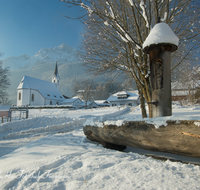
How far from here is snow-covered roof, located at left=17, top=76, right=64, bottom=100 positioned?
1652 inches

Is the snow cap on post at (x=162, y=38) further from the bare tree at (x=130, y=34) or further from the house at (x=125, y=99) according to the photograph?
the house at (x=125, y=99)

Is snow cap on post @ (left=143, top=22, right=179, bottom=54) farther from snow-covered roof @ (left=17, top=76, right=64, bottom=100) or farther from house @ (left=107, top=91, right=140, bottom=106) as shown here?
snow-covered roof @ (left=17, top=76, right=64, bottom=100)

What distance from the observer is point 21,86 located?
1635 inches

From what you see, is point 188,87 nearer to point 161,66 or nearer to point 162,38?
point 161,66

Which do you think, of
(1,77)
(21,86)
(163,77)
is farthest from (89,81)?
(163,77)

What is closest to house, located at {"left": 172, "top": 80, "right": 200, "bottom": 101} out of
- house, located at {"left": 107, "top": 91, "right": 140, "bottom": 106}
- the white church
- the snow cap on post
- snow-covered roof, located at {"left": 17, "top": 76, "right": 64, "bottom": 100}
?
the snow cap on post

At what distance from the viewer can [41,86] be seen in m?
45.8

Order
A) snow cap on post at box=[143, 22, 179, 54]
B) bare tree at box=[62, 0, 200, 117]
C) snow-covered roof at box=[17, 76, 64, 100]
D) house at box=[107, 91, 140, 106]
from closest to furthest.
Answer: snow cap on post at box=[143, 22, 179, 54], bare tree at box=[62, 0, 200, 117], snow-covered roof at box=[17, 76, 64, 100], house at box=[107, 91, 140, 106]

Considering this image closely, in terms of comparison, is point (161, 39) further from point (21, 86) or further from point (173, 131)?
point (21, 86)

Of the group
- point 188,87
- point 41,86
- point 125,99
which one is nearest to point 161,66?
point 188,87

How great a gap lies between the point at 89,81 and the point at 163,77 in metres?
44.4

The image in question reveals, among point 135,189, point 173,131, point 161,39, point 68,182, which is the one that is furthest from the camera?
point 161,39

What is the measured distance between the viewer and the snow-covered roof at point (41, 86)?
4197 cm

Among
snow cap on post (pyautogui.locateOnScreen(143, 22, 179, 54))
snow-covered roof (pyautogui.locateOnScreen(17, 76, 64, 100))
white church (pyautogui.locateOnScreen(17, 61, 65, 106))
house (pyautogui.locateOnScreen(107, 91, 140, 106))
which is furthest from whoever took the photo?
house (pyautogui.locateOnScreen(107, 91, 140, 106))
